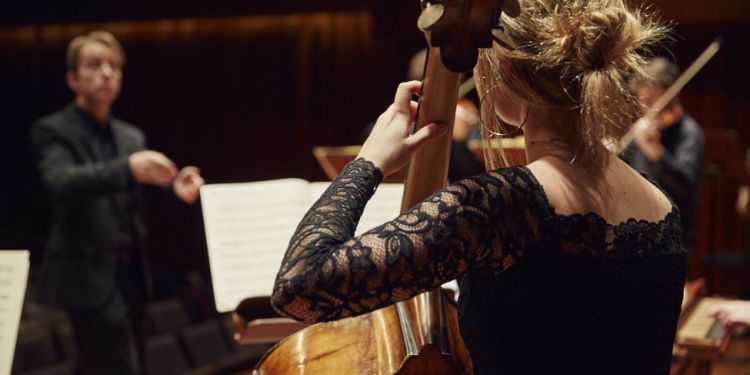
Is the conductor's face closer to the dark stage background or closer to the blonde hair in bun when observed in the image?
the blonde hair in bun

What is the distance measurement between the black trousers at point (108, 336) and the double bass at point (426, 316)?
180cm

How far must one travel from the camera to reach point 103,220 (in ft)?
10.9

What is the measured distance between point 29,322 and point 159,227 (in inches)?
104

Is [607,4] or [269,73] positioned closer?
[607,4]

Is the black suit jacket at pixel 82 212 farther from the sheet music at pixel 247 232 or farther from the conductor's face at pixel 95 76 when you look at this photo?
the sheet music at pixel 247 232

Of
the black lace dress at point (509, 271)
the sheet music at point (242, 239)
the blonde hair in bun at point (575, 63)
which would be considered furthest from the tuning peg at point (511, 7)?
the sheet music at point (242, 239)

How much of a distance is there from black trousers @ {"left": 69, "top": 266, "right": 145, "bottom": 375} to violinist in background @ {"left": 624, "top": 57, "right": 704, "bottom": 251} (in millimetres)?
2483

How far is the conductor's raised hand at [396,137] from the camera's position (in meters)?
1.31

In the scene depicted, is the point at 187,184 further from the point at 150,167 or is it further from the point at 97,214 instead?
the point at 97,214

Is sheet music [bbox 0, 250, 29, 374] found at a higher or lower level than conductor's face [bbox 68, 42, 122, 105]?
lower

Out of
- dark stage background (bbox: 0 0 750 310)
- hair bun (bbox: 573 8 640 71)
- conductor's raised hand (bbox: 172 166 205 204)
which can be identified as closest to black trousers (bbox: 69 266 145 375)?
conductor's raised hand (bbox: 172 166 205 204)

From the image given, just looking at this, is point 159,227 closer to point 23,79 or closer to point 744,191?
point 23,79

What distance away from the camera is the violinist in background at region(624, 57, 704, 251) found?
14.6 feet

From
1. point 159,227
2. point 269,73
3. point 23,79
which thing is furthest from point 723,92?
point 23,79
